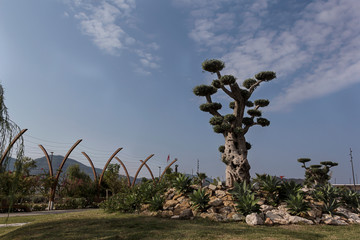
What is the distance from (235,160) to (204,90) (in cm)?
412

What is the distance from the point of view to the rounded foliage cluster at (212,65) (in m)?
12.6

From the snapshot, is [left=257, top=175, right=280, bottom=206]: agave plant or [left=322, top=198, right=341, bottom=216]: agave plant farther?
[left=257, top=175, right=280, bottom=206]: agave plant

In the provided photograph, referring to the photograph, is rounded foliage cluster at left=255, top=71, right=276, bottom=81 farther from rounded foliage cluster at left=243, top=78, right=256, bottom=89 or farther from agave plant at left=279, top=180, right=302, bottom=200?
agave plant at left=279, top=180, right=302, bottom=200

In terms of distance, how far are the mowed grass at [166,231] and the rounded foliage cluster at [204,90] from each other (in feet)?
23.4

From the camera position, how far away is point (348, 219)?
9969 mm

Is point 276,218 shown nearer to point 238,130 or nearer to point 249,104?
point 238,130

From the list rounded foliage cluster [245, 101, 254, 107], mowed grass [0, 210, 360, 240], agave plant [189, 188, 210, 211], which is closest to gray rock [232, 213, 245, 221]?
mowed grass [0, 210, 360, 240]

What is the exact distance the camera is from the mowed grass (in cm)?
683

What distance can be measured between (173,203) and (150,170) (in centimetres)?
1413

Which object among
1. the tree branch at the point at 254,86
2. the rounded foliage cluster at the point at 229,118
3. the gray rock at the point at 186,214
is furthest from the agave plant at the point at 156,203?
the tree branch at the point at 254,86

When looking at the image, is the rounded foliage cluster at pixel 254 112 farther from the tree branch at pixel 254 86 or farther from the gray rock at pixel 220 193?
the gray rock at pixel 220 193

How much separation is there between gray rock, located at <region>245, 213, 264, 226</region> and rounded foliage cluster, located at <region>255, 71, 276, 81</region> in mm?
7746

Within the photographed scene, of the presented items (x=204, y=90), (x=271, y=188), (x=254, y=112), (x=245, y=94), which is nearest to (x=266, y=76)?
(x=245, y=94)

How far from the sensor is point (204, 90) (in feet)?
45.1
